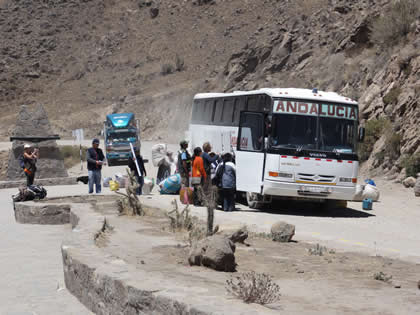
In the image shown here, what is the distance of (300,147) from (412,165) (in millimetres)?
7766

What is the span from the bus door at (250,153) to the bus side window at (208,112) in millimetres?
6162

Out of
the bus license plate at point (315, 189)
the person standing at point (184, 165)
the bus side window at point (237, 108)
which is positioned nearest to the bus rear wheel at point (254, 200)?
the bus license plate at point (315, 189)

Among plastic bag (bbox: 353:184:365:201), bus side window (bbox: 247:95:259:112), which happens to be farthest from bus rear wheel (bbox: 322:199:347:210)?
bus side window (bbox: 247:95:259:112)

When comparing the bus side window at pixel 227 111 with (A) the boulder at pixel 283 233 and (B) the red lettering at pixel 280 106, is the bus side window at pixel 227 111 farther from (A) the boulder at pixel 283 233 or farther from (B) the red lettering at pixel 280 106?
(A) the boulder at pixel 283 233

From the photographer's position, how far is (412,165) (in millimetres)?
23656

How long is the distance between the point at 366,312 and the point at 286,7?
222 ft

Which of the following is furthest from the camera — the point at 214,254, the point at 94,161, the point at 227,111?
the point at 227,111

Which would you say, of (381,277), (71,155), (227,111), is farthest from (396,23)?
(381,277)

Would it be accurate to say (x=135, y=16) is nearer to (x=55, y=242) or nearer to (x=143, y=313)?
(x=55, y=242)

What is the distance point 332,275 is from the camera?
8.25 metres

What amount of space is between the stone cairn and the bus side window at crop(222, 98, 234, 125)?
905 centimetres

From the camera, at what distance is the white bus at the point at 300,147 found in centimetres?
1750

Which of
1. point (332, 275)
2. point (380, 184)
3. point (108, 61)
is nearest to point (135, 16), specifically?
point (108, 61)

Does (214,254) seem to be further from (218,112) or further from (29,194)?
(218,112)
